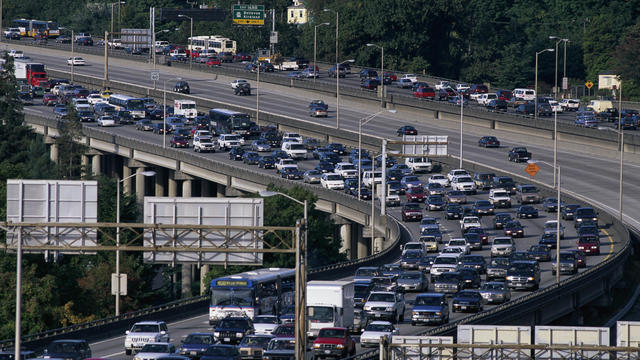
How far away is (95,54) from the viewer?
609 ft

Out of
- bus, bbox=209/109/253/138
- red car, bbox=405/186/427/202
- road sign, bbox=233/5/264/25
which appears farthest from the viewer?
road sign, bbox=233/5/264/25

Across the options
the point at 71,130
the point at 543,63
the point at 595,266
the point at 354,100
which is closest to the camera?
the point at 595,266

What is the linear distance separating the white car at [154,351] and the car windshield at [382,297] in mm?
12898

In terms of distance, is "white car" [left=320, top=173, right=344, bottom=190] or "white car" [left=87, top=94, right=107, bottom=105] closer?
"white car" [left=320, top=173, right=344, bottom=190]

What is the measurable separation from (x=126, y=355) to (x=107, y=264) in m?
36.3

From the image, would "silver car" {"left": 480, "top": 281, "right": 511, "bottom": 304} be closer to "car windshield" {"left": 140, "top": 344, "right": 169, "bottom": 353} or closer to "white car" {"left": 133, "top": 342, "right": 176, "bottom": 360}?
"white car" {"left": 133, "top": 342, "right": 176, "bottom": 360}

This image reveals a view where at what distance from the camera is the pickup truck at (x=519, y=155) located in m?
120

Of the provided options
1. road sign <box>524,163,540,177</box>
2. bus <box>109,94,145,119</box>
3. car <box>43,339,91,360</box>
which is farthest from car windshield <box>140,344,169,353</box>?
bus <box>109,94,145,119</box>

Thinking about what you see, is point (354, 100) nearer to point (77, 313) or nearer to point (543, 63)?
point (543, 63)

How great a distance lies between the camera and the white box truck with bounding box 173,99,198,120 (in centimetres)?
14238

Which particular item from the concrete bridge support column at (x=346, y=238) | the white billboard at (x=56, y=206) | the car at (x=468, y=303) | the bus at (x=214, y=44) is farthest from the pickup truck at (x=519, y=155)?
the bus at (x=214, y=44)

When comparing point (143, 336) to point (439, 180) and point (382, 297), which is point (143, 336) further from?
point (439, 180)

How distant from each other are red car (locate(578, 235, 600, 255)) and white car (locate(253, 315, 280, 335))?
3372cm

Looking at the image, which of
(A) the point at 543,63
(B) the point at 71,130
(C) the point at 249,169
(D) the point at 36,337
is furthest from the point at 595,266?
(A) the point at 543,63
